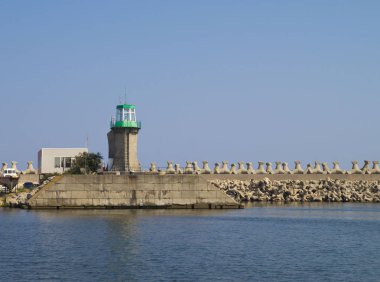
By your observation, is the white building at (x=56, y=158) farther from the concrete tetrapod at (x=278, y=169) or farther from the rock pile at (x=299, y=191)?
the concrete tetrapod at (x=278, y=169)

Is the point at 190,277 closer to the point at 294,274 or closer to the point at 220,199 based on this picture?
the point at 294,274

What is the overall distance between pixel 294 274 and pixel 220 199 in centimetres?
2453

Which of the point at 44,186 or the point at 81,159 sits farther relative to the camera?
the point at 81,159

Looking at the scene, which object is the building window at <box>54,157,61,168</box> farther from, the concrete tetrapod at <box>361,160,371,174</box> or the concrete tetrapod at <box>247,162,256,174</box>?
the concrete tetrapod at <box>361,160,371,174</box>

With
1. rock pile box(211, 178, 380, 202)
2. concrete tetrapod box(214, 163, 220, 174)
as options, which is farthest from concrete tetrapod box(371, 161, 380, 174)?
concrete tetrapod box(214, 163, 220, 174)

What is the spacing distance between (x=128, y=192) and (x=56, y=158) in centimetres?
1611

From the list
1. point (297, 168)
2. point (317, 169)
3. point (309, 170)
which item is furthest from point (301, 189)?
point (317, 169)

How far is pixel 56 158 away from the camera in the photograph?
204 feet

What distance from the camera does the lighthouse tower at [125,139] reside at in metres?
53.1

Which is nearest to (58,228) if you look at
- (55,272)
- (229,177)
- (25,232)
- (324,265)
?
(25,232)

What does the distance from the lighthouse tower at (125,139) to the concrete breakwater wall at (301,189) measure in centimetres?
1070

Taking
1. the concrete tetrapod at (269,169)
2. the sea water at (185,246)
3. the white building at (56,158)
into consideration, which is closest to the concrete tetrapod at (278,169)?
the concrete tetrapod at (269,169)

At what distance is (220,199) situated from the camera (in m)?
48.9

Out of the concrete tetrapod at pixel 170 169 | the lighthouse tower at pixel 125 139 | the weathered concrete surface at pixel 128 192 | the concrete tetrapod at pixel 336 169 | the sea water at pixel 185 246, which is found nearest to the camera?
the sea water at pixel 185 246
